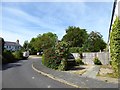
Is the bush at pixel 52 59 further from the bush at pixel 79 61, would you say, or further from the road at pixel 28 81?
the bush at pixel 79 61

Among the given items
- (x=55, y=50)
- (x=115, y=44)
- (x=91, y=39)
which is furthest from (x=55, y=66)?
(x=91, y=39)

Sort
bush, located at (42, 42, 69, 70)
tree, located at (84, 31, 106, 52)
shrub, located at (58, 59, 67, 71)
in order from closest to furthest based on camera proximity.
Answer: shrub, located at (58, 59, 67, 71) → bush, located at (42, 42, 69, 70) → tree, located at (84, 31, 106, 52)

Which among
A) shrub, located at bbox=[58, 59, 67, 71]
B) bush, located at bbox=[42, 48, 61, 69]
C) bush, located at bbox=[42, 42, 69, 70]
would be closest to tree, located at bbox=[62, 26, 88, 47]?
bush, located at bbox=[42, 48, 61, 69]

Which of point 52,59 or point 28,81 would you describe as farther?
point 52,59

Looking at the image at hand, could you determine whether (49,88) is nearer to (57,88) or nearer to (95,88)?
(57,88)

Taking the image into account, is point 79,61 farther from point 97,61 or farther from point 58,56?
point 58,56

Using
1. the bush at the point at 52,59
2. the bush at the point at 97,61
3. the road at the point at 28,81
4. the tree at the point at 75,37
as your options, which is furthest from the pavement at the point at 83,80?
the tree at the point at 75,37

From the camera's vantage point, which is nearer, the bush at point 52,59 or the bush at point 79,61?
the bush at point 52,59

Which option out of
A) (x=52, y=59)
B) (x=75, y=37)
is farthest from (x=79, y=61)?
(x=75, y=37)

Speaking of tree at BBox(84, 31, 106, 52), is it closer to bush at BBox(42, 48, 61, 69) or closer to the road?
bush at BBox(42, 48, 61, 69)

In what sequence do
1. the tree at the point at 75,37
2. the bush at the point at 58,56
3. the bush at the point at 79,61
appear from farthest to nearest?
1. the tree at the point at 75,37
2. the bush at the point at 79,61
3. the bush at the point at 58,56

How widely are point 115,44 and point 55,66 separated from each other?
7.90 m

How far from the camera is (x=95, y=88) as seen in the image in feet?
31.9

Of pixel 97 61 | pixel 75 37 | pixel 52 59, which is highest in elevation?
pixel 75 37
